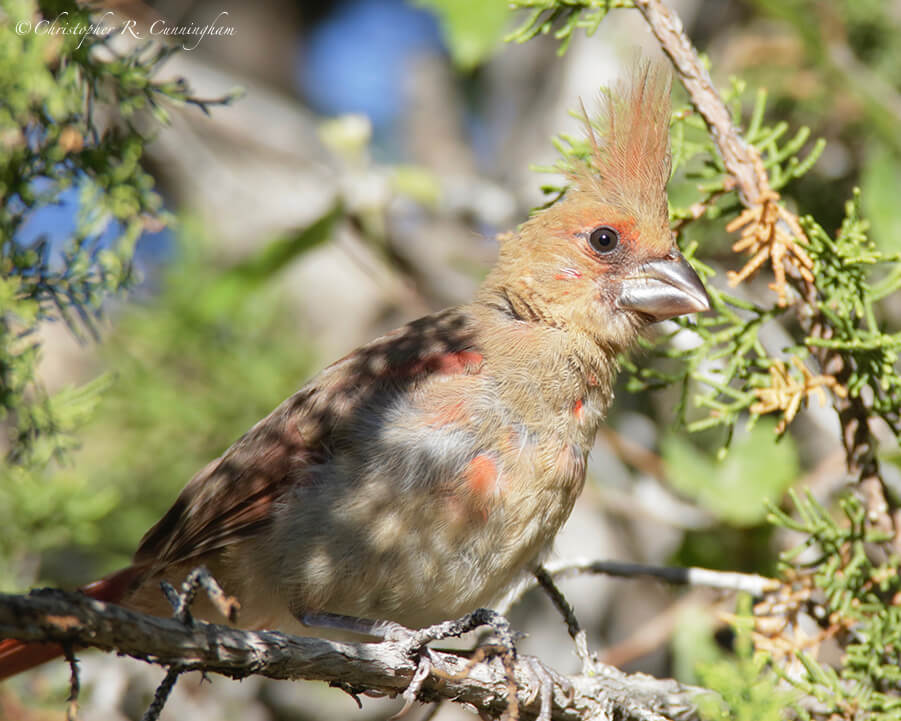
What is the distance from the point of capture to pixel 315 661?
1.88 metres

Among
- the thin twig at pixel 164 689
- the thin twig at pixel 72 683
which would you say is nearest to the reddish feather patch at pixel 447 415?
the thin twig at pixel 164 689

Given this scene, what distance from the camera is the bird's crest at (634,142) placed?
277 cm

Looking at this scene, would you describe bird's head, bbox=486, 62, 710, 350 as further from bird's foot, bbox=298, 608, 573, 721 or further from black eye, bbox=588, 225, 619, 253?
bird's foot, bbox=298, 608, 573, 721

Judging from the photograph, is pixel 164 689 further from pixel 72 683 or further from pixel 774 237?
pixel 774 237

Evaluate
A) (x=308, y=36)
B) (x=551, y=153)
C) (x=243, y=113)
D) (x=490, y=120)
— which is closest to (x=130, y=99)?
(x=551, y=153)

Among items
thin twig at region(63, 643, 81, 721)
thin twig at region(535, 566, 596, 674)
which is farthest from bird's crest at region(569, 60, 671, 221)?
thin twig at region(63, 643, 81, 721)

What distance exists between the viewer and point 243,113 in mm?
5609

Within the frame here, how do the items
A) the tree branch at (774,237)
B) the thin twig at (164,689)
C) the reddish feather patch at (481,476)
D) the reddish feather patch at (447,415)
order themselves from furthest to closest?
the reddish feather patch at (447,415), the reddish feather patch at (481,476), the tree branch at (774,237), the thin twig at (164,689)

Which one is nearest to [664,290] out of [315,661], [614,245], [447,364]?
[614,245]

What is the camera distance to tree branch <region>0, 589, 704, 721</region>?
5.06ft

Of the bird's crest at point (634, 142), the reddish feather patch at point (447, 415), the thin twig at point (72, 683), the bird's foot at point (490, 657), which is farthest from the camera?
the bird's crest at point (634, 142)

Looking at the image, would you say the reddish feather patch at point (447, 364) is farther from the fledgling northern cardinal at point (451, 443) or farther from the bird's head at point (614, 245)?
the bird's head at point (614, 245)

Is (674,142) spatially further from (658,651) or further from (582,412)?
(658,651)

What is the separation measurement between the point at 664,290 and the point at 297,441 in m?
1.11
